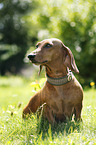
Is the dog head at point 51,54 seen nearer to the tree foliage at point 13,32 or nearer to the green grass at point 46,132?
the green grass at point 46,132

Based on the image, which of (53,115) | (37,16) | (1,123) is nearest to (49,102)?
(53,115)

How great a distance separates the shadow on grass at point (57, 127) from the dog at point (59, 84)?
0.22ft

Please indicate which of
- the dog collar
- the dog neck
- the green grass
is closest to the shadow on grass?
the green grass

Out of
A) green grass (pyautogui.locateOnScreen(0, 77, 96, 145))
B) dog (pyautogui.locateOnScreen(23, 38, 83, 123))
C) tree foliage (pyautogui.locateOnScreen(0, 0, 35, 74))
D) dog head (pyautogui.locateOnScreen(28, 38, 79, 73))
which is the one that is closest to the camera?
green grass (pyautogui.locateOnScreen(0, 77, 96, 145))

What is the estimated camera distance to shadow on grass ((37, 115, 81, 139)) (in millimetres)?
2393

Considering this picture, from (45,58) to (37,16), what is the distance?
24.8 ft

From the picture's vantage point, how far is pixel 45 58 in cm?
231

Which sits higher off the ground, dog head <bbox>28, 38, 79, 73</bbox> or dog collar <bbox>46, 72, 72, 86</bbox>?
dog head <bbox>28, 38, 79, 73</bbox>

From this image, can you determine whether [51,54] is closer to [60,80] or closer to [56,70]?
[56,70]

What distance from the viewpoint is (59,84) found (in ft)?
8.04

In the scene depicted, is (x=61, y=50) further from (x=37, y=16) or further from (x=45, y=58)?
(x=37, y=16)

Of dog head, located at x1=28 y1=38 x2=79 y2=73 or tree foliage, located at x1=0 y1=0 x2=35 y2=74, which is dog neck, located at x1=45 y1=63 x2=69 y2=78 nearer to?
dog head, located at x1=28 y1=38 x2=79 y2=73

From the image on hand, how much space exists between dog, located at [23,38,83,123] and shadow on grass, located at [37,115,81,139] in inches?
2.6

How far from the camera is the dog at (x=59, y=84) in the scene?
7.82 feet
